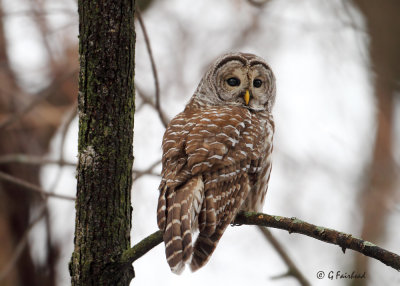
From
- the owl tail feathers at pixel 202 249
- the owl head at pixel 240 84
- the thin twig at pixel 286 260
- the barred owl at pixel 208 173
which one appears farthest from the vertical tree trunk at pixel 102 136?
the owl head at pixel 240 84

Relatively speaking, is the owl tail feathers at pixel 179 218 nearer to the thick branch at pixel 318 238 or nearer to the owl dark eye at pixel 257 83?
the thick branch at pixel 318 238

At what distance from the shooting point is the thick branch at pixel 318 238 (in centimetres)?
258

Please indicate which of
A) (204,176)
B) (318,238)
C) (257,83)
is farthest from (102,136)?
(257,83)

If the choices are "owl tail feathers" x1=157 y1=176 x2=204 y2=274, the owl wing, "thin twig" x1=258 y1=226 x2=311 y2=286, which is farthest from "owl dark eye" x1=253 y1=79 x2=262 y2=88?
"owl tail feathers" x1=157 y1=176 x2=204 y2=274

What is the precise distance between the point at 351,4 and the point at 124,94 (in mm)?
5417

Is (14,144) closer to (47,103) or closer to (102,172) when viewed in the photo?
(47,103)

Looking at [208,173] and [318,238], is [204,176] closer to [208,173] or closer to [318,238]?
[208,173]

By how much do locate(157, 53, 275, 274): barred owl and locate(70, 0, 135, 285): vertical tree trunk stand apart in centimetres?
31

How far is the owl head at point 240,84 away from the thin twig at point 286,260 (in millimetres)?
1081

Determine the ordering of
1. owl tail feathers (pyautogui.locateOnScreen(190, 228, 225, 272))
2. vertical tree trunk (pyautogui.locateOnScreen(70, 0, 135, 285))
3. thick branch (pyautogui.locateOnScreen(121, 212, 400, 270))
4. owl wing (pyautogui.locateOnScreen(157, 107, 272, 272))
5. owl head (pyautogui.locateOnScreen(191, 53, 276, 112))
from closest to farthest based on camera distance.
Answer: thick branch (pyautogui.locateOnScreen(121, 212, 400, 270))
vertical tree trunk (pyautogui.locateOnScreen(70, 0, 135, 285))
owl wing (pyautogui.locateOnScreen(157, 107, 272, 272))
owl tail feathers (pyautogui.locateOnScreen(190, 228, 225, 272))
owl head (pyautogui.locateOnScreen(191, 53, 276, 112))

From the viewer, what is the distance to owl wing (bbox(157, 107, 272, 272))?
10.5 feet

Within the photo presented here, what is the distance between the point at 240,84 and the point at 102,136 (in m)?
2.34

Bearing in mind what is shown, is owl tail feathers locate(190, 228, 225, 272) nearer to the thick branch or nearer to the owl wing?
the owl wing

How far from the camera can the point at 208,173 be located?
364cm
